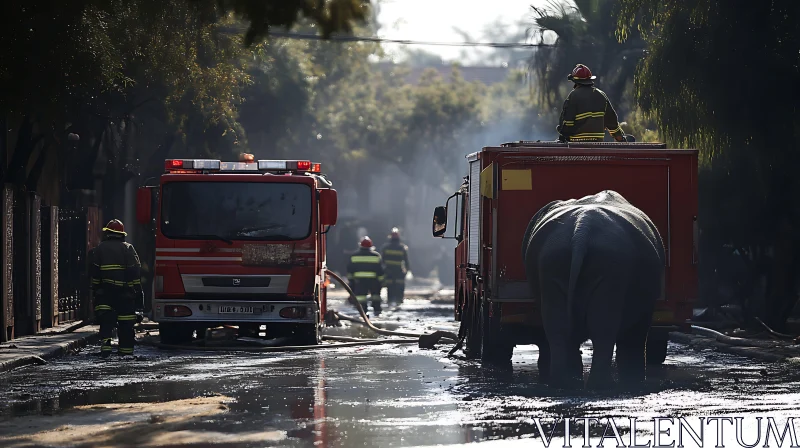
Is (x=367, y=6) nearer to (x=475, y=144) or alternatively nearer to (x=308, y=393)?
(x=308, y=393)

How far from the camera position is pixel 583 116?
16.2 m

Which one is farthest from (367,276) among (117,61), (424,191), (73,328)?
(424,191)

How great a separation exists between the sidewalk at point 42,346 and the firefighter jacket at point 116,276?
2.86 feet

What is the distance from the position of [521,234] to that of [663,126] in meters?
5.73

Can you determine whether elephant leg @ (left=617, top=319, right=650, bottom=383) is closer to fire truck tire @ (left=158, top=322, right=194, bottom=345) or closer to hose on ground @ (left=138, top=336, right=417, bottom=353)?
hose on ground @ (left=138, top=336, right=417, bottom=353)

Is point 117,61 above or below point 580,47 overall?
below

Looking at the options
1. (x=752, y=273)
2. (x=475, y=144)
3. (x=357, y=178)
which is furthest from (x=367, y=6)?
(x=357, y=178)

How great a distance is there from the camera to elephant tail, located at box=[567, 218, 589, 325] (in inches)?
499

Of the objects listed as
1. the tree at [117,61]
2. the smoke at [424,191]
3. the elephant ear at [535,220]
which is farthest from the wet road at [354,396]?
the smoke at [424,191]

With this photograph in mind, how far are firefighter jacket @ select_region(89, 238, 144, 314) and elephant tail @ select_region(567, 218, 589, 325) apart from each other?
7352 millimetres

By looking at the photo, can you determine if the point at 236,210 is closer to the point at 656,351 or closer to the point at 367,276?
the point at 656,351

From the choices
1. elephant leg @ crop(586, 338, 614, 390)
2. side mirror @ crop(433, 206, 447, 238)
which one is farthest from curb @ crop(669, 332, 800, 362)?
elephant leg @ crop(586, 338, 614, 390)

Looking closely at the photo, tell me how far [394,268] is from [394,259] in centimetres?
29

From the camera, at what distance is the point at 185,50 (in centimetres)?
1956
